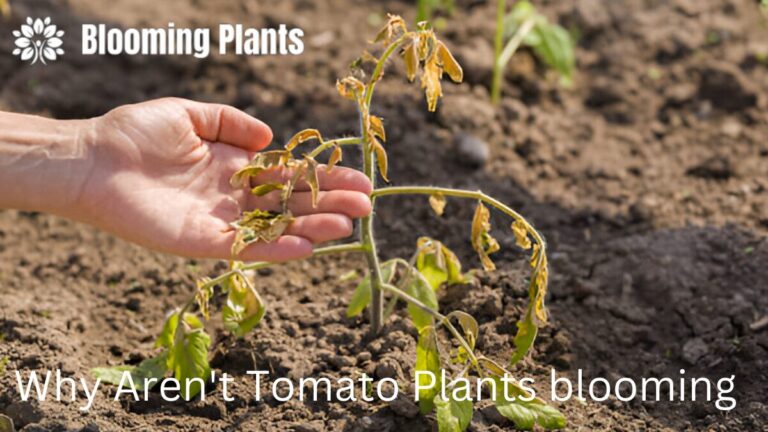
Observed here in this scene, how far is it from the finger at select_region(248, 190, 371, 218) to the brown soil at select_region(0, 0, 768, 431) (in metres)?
0.39

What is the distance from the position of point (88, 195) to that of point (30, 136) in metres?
0.24

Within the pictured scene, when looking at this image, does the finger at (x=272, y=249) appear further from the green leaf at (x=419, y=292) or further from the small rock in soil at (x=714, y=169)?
the small rock in soil at (x=714, y=169)

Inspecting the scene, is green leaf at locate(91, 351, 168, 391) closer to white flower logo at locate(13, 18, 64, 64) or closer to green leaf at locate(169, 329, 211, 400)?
green leaf at locate(169, 329, 211, 400)

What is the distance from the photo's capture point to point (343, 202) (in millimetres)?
2357

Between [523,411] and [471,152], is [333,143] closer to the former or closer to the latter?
[523,411]

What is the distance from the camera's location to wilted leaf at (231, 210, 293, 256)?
2287mm

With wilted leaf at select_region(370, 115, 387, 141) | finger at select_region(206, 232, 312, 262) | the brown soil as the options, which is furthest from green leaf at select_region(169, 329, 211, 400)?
wilted leaf at select_region(370, 115, 387, 141)

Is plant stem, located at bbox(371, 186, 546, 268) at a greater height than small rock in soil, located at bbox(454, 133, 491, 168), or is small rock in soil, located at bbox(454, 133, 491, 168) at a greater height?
small rock in soil, located at bbox(454, 133, 491, 168)

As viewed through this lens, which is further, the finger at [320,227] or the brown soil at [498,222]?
the brown soil at [498,222]

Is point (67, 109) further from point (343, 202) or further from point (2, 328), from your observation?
point (343, 202)

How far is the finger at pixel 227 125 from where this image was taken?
260 centimetres

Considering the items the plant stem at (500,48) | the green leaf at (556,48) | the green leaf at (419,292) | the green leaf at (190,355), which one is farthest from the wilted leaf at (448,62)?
the green leaf at (556,48)

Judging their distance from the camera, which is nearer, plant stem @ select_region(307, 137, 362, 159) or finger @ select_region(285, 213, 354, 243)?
plant stem @ select_region(307, 137, 362, 159)

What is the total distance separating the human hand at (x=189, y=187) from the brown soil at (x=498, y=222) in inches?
15.5
